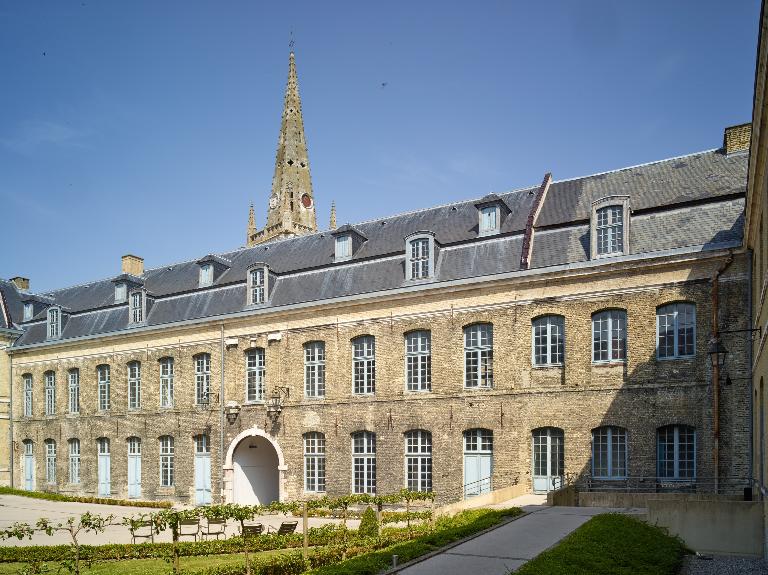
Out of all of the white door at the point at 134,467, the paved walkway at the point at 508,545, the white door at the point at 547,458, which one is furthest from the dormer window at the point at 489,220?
the white door at the point at 134,467

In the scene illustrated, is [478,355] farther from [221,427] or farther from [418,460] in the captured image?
[221,427]

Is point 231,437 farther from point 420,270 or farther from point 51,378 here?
point 51,378

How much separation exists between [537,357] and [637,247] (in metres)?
4.38

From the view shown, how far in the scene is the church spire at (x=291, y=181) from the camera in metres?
66.3

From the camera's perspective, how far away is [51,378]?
117 ft

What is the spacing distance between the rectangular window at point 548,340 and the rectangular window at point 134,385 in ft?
59.6

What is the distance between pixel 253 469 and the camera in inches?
1170

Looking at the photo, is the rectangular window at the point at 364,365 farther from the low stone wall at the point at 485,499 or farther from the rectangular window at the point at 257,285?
the low stone wall at the point at 485,499

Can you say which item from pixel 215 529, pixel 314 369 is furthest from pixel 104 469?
pixel 215 529

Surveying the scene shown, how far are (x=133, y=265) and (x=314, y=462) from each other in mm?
18345

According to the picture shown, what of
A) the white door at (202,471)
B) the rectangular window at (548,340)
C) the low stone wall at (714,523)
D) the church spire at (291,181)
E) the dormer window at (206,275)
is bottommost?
the white door at (202,471)

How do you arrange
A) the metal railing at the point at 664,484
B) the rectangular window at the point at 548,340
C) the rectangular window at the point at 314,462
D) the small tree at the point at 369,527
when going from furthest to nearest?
the rectangular window at the point at 314,462, the rectangular window at the point at 548,340, the metal railing at the point at 664,484, the small tree at the point at 369,527

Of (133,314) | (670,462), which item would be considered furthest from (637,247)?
(133,314)

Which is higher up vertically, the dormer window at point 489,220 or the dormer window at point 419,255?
the dormer window at point 489,220
